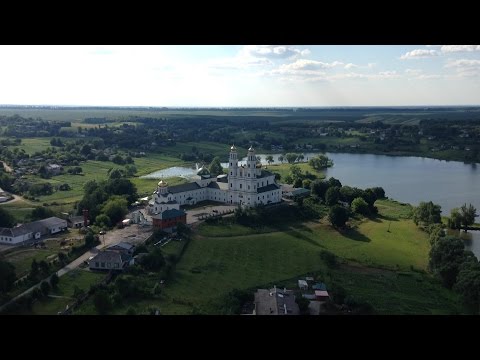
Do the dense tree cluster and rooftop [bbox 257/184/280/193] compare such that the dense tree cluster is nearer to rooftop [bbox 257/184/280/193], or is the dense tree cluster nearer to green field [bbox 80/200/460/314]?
green field [bbox 80/200/460/314]

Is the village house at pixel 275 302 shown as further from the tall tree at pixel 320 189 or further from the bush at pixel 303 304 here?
the tall tree at pixel 320 189

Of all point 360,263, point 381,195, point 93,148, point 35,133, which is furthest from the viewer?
point 35,133

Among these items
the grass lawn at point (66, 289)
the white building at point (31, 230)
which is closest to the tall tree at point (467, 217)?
the grass lawn at point (66, 289)

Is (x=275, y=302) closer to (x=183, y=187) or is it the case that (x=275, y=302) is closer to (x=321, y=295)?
(x=321, y=295)

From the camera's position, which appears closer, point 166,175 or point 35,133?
point 166,175
